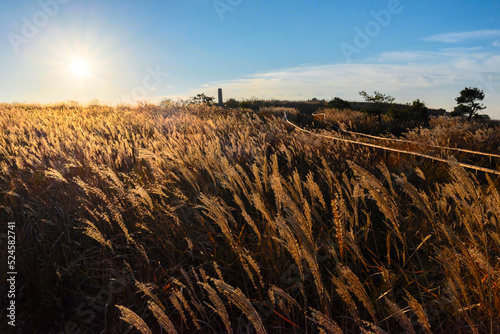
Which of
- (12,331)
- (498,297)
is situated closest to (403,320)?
(498,297)

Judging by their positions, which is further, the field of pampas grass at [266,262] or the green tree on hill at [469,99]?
the green tree on hill at [469,99]

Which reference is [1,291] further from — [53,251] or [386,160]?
[386,160]

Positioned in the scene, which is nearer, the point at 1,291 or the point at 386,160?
the point at 1,291

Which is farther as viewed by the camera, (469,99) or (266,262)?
(469,99)

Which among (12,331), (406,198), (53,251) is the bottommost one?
(12,331)

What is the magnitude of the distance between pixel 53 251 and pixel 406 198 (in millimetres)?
2854

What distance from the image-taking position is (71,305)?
6.57 ft

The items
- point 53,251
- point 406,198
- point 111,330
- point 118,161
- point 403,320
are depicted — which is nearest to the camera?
point 403,320

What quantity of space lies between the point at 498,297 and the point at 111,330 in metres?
1.84

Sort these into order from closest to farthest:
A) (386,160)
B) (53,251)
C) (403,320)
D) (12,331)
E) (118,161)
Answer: (403,320) → (12,331) → (53,251) → (118,161) → (386,160)

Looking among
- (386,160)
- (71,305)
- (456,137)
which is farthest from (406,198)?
(456,137)

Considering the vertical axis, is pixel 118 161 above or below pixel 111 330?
above

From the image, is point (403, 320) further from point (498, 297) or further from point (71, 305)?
point (71, 305)

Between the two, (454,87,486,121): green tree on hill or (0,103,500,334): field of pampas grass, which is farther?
(454,87,486,121): green tree on hill
